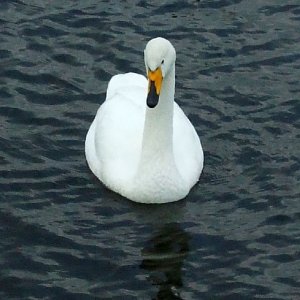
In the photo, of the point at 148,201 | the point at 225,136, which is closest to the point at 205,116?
the point at 225,136

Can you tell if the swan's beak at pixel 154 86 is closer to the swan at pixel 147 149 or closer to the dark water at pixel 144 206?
the swan at pixel 147 149

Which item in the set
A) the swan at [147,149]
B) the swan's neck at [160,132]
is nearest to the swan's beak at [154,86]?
the swan at [147,149]

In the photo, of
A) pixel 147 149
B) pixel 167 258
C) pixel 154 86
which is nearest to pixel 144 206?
pixel 147 149

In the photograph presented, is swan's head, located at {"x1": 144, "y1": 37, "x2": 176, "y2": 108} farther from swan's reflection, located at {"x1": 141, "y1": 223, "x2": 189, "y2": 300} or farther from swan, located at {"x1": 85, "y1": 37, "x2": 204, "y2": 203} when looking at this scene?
swan's reflection, located at {"x1": 141, "y1": 223, "x2": 189, "y2": 300}

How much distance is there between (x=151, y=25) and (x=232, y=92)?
1.96m

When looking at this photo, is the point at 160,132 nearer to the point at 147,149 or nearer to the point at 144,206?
the point at 147,149

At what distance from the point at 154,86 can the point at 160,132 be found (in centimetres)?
100

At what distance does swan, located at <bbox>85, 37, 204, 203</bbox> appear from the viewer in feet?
47.1

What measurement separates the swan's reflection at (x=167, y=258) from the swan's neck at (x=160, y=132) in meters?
0.89

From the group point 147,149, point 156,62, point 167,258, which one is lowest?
point 167,258

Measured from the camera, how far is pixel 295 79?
16.6 metres

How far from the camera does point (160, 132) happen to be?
1438 centimetres

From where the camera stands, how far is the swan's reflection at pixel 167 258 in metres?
12.9

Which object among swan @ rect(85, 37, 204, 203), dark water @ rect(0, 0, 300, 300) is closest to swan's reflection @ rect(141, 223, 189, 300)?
dark water @ rect(0, 0, 300, 300)
